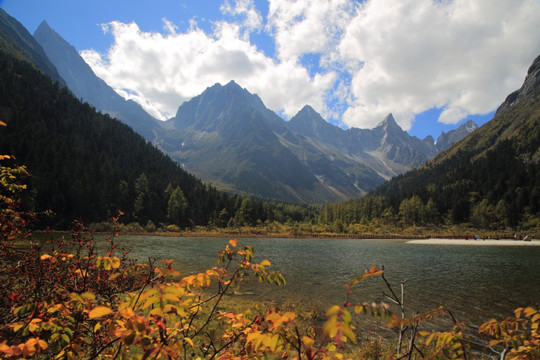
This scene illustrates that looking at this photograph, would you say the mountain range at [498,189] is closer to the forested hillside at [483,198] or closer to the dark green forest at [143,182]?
the forested hillside at [483,198]

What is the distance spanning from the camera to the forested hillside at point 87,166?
260ft

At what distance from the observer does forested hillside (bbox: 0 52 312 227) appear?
7938 centimetres

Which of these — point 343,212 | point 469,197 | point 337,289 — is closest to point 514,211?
point 469,197

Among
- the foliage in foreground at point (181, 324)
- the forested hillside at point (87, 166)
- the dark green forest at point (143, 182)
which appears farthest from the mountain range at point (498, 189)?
the foliage in foreground at point (181, 324)

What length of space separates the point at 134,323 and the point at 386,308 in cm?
179

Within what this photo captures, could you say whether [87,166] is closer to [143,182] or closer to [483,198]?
[143,182]

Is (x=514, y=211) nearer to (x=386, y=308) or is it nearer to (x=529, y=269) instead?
(x=529, y=269)

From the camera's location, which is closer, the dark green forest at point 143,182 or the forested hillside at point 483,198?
the dark green forest at point 143,182

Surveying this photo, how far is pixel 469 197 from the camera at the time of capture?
405 ft

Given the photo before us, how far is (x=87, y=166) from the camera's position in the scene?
99.3m

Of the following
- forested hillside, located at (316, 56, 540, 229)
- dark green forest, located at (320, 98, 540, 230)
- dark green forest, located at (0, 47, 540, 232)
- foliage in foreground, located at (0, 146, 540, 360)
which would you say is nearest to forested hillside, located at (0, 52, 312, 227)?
dark green forest, located at (0, 47, 540, 232)

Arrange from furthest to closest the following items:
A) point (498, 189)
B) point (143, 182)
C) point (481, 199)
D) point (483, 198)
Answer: point (481, 199), point (483, 198), point (498, 189), point (143, 182)

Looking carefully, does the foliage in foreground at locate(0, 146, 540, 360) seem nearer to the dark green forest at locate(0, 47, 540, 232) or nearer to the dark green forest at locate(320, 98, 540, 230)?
the dark green forest at locate(0, 47, 540, 232)

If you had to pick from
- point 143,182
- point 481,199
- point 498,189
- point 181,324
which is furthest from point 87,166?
point 498,189
